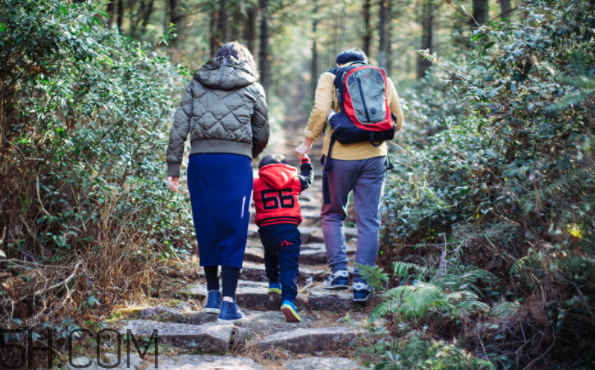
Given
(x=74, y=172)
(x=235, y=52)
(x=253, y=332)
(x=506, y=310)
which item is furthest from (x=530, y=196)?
(x=74, y=172)

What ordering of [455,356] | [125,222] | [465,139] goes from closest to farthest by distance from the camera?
[455,356], [125,222], [465,139]

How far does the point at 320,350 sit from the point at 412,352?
887mm

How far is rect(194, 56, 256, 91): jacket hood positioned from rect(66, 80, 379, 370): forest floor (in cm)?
182

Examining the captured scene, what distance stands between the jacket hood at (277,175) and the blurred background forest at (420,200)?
1009mm

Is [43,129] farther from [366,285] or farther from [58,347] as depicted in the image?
[366,285]

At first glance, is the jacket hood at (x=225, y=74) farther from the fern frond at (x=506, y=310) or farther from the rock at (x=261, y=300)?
the fern frond at (x=506, y=310)

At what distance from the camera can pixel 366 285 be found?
3939mm

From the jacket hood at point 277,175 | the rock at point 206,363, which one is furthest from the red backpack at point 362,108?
the rock at point 206,363

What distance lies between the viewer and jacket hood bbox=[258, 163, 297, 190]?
3.89m

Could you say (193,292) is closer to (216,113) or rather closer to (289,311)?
(289,311)

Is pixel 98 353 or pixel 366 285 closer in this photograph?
pixel 98 353

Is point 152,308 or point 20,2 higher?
point 20,2

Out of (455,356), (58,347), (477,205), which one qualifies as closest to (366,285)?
(477,205)

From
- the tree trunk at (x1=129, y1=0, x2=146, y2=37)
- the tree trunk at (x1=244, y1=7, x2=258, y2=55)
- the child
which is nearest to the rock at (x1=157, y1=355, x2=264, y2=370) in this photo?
the child
